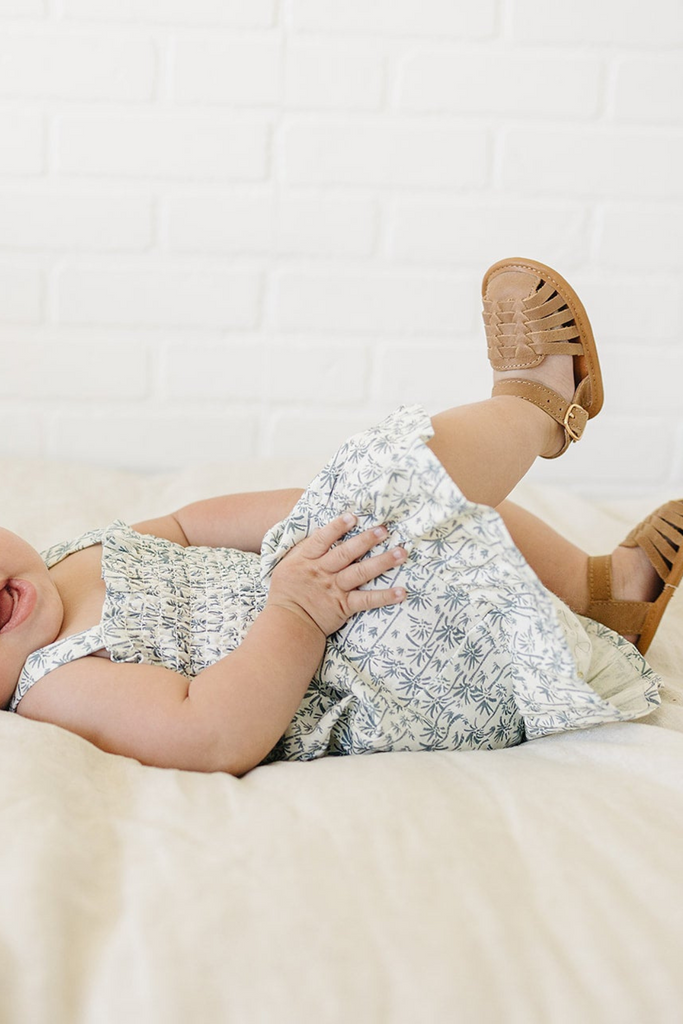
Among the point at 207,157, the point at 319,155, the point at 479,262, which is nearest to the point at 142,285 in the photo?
the point at 207,157

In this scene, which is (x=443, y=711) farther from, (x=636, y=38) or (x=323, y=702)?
(x=636, y=38)

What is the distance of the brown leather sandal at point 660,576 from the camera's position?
111 centimetres

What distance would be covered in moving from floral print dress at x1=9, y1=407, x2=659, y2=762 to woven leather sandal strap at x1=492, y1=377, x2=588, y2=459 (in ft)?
0.65

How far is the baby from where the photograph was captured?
877 millimetres

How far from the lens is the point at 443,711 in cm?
96

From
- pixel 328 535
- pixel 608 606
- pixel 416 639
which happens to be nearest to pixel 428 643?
pixel 416 639

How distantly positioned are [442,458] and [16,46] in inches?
43.8

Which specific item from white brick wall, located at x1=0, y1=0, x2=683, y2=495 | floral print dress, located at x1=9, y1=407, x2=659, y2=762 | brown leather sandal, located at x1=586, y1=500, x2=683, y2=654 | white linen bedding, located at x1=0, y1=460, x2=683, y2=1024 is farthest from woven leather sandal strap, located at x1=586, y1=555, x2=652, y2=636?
white brick wall, located at x1=0, y1=0, x2=683, y2=495

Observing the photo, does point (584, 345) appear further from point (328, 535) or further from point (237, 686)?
point (237, 686)

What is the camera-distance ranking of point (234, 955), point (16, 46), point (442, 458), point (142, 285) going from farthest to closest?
point (142, 285), point (16, 46), point (442, 458), point (234, 955)

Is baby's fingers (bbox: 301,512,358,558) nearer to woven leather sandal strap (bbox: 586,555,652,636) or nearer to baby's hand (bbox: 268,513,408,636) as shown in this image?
baby's hand (bbox: 268,513,408,636)

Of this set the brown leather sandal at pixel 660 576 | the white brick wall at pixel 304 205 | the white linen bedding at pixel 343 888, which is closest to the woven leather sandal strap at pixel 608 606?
the brown leather sandal at pixel 660 576

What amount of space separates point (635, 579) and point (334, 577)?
0.40 m

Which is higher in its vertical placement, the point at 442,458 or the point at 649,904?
the point at 442,458
